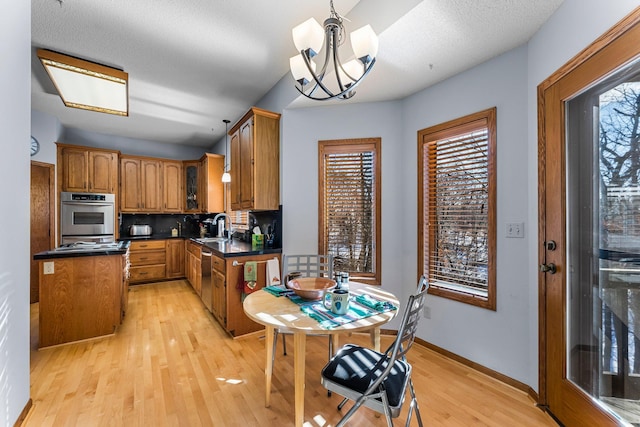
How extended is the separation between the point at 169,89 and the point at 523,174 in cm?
376

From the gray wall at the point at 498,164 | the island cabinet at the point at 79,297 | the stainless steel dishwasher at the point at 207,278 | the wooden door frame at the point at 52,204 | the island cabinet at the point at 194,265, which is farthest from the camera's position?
the wooden door frame at the point at 52,204

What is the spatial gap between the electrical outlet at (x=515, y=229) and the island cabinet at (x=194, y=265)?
3.60 m

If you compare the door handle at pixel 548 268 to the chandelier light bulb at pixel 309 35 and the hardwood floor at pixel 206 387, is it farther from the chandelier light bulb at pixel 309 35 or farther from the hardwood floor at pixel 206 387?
the chandelier light bulb at pixel 309 35

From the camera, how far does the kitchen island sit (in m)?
2.52

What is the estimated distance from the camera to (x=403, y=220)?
2.79m

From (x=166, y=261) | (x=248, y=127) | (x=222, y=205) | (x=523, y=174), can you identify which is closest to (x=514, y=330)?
(x=523, y=174)

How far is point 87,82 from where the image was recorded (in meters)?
2.77

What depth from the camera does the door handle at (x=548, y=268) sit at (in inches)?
65.6

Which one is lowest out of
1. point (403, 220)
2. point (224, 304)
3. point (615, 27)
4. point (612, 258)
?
point (224, 304)

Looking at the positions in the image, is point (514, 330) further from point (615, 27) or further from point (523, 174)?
point (615, 27)

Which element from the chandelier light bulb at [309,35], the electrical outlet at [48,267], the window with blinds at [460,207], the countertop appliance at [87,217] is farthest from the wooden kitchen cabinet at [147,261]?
the chandelier light bulb at [309,35]

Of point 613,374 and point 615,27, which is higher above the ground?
point 615,27

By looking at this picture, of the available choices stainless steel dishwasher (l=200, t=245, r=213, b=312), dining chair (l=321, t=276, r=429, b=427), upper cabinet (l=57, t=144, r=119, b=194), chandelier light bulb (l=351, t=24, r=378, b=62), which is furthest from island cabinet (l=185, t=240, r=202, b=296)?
chandelier light bulb (l=351, t=24, r=378, b=62)

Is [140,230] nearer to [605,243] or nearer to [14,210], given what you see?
[14,210]
